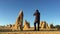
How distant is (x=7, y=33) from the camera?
25.1ft

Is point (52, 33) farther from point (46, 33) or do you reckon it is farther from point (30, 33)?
point (30, 33)

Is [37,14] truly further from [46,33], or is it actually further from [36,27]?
[46,33]

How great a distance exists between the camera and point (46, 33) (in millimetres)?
7363

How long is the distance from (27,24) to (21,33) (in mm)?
19636

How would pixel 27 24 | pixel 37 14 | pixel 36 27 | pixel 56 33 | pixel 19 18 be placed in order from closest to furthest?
pixel 56 33 → pixel 37 14 → pixel 36 27 → pixel 19 18 → pixel 27 24

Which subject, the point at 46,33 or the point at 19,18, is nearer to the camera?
the point at 46,33

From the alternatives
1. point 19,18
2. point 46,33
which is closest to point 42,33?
point 46,33

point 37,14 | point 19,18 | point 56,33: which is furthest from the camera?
point 19,18

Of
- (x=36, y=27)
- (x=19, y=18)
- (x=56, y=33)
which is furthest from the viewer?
(x=19, y=18)

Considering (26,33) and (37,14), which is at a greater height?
(37,14)

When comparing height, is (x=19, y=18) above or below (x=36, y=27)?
above

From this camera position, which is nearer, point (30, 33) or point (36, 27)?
point (30, 33)

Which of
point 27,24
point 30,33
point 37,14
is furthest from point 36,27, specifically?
point 27,24

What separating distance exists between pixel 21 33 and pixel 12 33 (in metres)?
0.47
